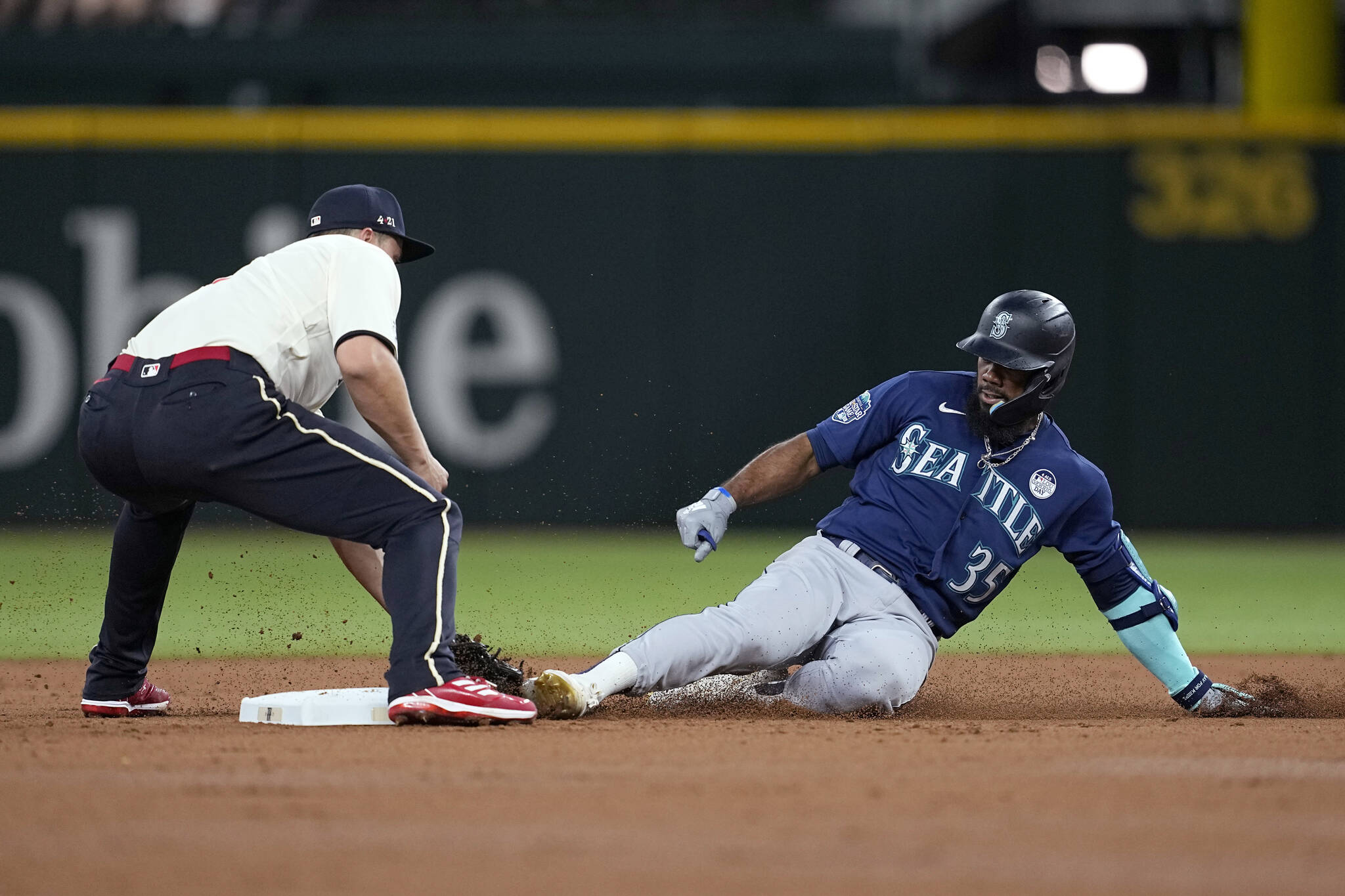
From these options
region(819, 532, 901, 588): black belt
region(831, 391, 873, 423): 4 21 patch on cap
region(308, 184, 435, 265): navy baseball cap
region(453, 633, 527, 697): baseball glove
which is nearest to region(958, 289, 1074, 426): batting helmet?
region(831, 391, 873, 423): 4 21 patch on cap

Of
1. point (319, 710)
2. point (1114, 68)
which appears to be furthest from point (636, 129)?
point (319, 710)

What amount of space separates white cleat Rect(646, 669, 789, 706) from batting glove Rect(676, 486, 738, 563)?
1.68 ft

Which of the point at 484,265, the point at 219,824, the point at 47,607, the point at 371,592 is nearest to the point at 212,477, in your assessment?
the point at 371,592

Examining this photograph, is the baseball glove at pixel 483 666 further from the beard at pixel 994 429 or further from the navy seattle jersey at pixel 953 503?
the beard at pixel 994 429

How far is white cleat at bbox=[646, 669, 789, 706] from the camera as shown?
5.13 m

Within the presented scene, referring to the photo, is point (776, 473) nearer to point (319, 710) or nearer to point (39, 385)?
point (319, 710)

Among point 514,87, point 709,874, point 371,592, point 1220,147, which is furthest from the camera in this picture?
point 514,87

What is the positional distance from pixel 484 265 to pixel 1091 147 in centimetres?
474

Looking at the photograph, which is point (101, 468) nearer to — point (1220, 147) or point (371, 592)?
point (371, 592)

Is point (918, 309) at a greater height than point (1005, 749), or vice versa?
point (918, 309)

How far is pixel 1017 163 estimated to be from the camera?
12430 mm

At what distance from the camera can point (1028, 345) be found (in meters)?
4.99

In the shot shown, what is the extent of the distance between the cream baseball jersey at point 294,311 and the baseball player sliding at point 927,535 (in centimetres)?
112

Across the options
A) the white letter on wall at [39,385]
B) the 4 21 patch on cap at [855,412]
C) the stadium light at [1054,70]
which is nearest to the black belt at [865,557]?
the 4 21 patch on cap at [855,412]
